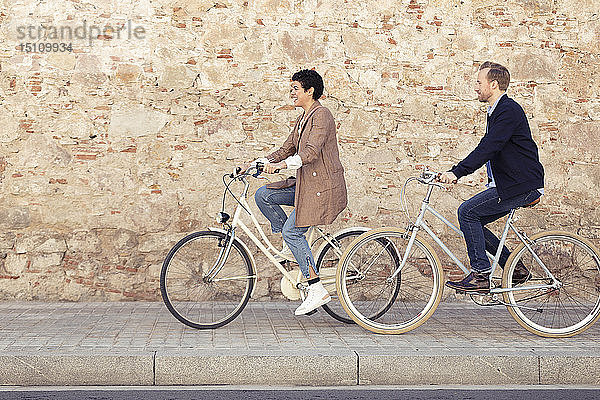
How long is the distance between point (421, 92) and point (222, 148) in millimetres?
2184

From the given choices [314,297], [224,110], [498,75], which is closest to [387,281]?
[314,297]

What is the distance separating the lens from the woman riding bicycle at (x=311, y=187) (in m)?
7.00

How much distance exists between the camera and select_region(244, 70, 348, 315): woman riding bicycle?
23.0ft

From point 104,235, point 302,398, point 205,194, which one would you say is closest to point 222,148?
point 205,194

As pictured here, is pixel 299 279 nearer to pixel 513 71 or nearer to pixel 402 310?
pixel 402 310

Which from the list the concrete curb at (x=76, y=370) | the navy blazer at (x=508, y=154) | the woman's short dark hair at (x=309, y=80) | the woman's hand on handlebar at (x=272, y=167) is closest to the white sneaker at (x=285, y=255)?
the woman's hand on handlebar at (x=272, y=167)

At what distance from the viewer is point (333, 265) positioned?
735cm

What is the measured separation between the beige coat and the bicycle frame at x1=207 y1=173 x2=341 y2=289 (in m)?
0.29

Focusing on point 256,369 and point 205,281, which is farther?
point 205,281

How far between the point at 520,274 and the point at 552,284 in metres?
0.26

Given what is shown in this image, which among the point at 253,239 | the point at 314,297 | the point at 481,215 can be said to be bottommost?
the point at 314,297

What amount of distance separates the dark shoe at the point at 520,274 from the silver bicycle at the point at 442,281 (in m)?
0.03

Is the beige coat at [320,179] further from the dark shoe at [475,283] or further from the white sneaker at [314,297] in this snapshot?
the dark shoe at [475,283]

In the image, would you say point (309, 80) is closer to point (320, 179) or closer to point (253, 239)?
point (320, 179)
